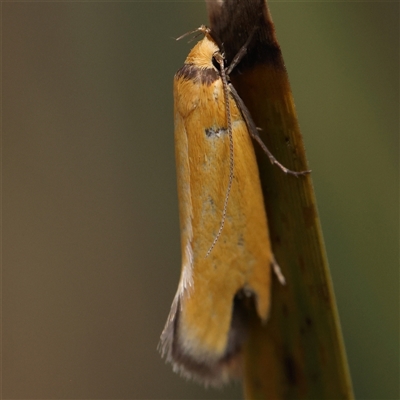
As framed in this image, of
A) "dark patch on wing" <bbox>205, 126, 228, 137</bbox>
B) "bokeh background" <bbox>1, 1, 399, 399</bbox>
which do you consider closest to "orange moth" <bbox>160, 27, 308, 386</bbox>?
"dark patch on wing" <bbox>205, 126, 228, 137</bbox>

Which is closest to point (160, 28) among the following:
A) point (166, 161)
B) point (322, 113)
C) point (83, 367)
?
point (166, 161)

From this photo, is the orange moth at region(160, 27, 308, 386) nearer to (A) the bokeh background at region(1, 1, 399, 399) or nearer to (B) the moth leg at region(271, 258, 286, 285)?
(B) the moth leg at region(271, 258, 286, 285)

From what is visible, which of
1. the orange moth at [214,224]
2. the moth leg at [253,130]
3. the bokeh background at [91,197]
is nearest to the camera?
the moth leg at [253,130]

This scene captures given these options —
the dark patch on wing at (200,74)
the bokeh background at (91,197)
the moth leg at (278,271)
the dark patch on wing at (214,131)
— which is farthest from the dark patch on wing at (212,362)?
the dark patch on wing at (200,74)

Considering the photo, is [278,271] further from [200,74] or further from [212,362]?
[200,74]

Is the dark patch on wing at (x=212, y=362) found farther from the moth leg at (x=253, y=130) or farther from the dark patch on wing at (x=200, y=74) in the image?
the dark patch on wing at (x=200, y=74)

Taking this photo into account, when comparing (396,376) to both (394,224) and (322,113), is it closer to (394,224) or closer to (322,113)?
(394,224)

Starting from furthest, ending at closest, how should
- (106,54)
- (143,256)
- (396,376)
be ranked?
(143,256) → (106,54) → (396,376)

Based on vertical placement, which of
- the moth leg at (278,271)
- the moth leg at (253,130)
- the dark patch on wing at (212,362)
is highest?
the moth leg at (253,130)

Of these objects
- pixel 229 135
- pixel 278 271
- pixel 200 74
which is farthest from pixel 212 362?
pixel 200 74
